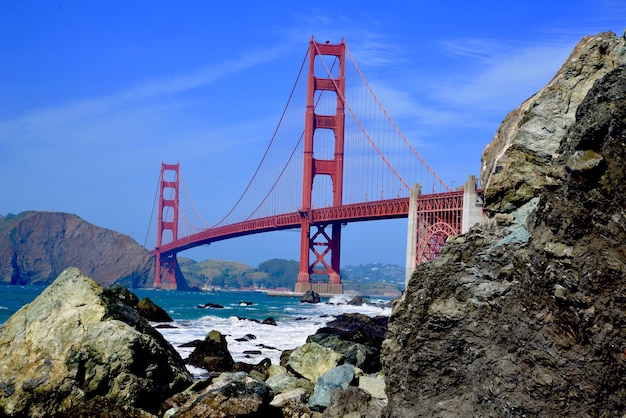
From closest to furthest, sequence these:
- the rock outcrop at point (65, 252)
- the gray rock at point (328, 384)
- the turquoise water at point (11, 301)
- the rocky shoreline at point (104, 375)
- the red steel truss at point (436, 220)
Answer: the rocky shoreline at point (104, 375), the gray rock at point (328, 384), the turquoise water at point (11, 301), the red steel truss at point (436, 220), the rock outcrop at point (65, 252)

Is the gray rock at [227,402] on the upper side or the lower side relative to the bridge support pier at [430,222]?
lower

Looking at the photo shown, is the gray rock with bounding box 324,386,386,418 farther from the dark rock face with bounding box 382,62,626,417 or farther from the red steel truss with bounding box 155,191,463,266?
the red steel truss with bounding box 155,191,463,266

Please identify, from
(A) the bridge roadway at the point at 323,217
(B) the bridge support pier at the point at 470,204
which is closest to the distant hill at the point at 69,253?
(A) the bridge roadway at the point at 323,217

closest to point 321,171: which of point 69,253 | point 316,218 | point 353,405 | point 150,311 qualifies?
point 316,218

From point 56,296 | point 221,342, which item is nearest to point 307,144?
point 221,342

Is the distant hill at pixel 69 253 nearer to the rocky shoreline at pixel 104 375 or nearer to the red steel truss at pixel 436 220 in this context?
the red steel truss at pixel 436 220

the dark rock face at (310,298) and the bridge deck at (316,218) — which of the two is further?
the dark rock face at (310,298)

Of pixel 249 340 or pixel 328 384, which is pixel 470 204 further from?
pixel 328 384
